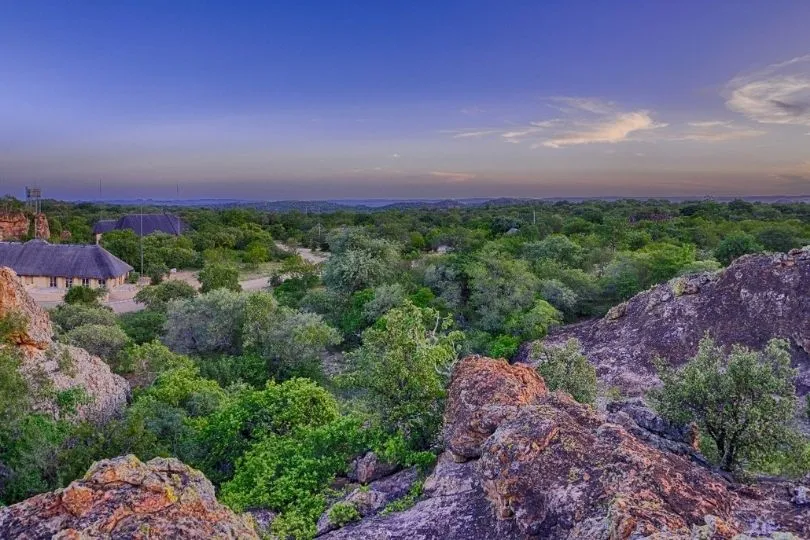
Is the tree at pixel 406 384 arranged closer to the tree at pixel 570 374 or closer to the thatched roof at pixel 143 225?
the tree at pixel 570 374

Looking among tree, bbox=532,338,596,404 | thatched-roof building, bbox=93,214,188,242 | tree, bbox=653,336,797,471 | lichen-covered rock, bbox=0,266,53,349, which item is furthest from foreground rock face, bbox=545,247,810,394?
thatched-roof building, bbox=93,214,188,242

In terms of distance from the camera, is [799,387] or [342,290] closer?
[799,387]

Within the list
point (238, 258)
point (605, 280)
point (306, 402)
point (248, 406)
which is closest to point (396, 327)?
point (306, 402)

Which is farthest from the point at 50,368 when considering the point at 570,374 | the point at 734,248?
the point at 734,248

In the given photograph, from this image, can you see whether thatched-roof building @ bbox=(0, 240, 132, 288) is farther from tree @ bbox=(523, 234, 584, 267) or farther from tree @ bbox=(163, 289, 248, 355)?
tree @ bbox=(523, 234, 584, 267)

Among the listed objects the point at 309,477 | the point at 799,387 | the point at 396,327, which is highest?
the point at 396,327

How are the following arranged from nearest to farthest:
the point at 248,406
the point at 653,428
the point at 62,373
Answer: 1. the point at 653,428
2. the point at 248,406
3. the point at 62,373

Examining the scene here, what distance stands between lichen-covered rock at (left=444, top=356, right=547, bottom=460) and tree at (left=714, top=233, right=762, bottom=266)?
32.1 m

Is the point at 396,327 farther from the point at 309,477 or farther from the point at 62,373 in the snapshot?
the point at 62,373

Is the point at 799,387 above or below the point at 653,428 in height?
below

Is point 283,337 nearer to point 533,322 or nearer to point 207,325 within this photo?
→ point 207,325

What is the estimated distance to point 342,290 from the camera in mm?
31766

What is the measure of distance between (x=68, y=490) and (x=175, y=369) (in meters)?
10.5

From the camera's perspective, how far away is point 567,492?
255 inches
